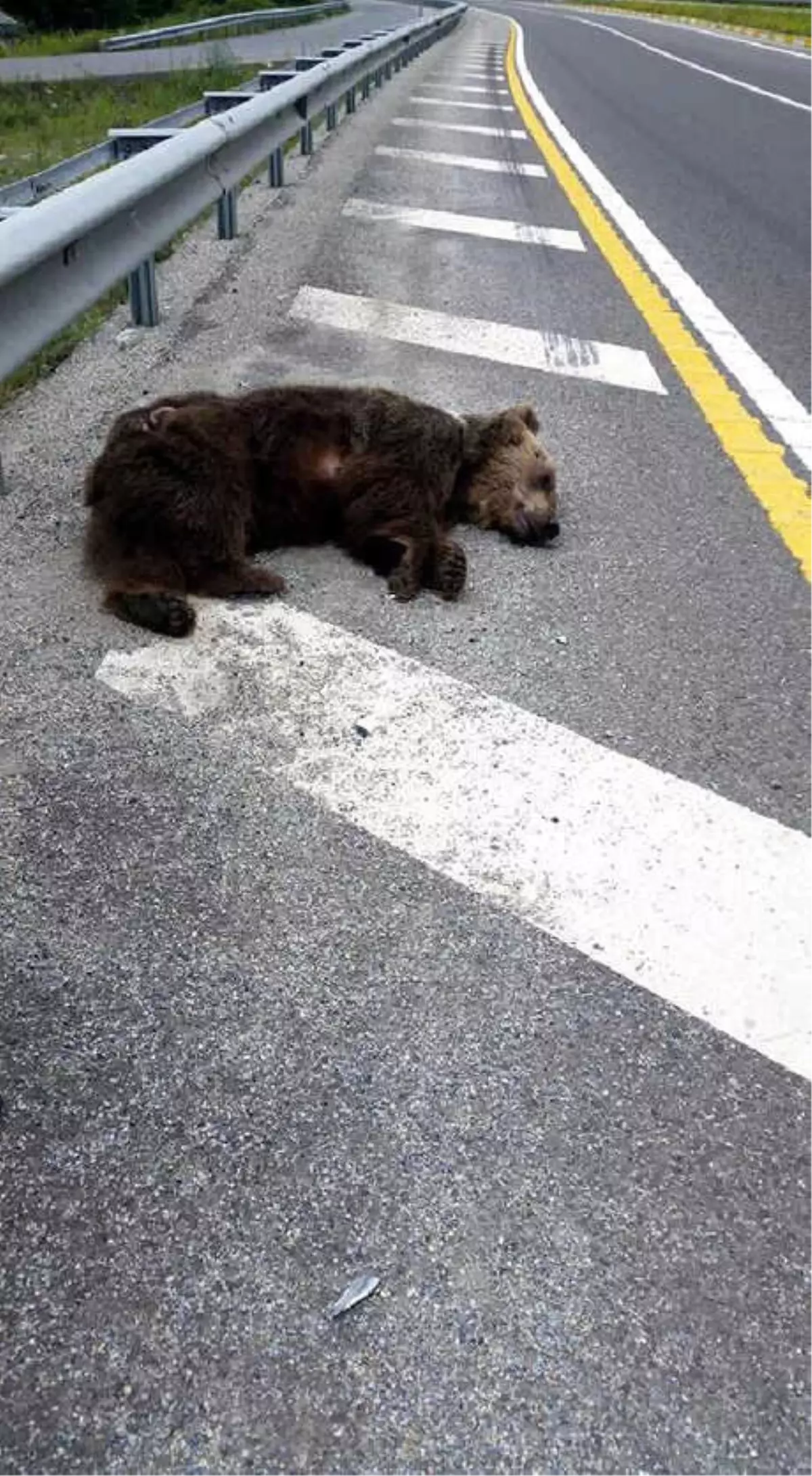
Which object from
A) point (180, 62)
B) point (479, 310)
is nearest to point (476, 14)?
point (180, 62)

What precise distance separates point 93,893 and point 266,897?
0.33 metres

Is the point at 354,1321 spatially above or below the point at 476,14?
below

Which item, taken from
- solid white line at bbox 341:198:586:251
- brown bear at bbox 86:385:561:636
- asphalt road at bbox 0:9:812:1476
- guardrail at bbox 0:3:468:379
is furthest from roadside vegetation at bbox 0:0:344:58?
asphalt road at bbox 0:9:812:1476

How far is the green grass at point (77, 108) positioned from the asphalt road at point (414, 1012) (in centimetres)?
972

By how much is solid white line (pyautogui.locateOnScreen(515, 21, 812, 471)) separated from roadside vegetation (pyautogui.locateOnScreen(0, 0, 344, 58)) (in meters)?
24.8

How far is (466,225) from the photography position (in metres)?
8.80

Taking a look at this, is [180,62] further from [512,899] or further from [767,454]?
[512,899]

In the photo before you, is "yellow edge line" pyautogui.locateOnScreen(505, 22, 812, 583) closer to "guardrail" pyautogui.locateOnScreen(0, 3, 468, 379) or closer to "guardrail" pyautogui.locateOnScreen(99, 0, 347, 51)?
"guardrail" pyautogui.locateOnScreen(0, 3, 468, 379)

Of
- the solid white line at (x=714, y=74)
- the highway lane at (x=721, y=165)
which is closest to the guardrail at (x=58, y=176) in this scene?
the highway lane at (x=721, y=165)

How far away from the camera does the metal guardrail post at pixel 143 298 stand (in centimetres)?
596

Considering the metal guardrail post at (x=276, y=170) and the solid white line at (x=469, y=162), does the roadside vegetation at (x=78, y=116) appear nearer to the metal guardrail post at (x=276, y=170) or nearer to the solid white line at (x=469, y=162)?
the metal guardrail post at (x=276, y=170)

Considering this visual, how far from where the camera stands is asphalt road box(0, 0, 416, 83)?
79.5 ft

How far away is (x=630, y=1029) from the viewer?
7.04ft

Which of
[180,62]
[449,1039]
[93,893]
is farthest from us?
[180,62]
